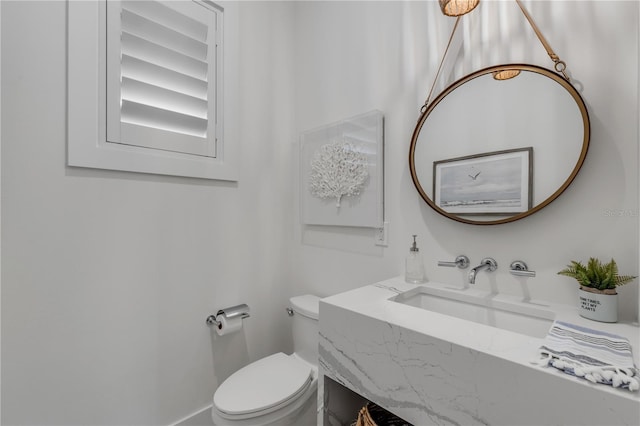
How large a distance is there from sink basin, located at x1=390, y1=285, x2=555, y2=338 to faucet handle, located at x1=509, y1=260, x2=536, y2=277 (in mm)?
99

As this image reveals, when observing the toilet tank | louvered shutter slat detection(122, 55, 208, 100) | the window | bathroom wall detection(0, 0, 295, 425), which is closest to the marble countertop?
the toilet tank

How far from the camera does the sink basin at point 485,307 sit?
0.92 metres

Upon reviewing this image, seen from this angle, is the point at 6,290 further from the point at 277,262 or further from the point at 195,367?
the point at 277,262

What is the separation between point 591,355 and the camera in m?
0.61

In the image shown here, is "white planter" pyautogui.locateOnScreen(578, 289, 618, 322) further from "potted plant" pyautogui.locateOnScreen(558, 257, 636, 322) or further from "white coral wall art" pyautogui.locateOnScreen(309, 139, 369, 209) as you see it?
"white coral wall art" pyautogui.locateOnScreen(309, 139, 369, 209)

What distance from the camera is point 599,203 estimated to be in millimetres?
890

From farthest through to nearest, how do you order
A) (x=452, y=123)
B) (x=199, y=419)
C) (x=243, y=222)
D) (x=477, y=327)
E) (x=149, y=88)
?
(x=243, y=222) < (x=199, y=419) < (x=149, y=88) < (x=452, y=123) < (x=477, y=327)

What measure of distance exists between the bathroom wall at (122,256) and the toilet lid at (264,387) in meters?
0.35

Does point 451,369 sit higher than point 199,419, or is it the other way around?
point 451,369

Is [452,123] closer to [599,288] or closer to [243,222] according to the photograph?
[599,288]

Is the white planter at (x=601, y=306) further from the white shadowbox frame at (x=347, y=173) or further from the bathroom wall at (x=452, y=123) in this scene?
the white shadowbox frame at (x=347, y=173)

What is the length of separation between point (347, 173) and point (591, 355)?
3.73 feet

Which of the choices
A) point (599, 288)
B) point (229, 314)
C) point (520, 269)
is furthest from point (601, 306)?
point (229, 314)

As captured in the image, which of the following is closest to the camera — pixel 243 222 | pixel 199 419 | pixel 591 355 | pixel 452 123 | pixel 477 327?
pixel 591 355
